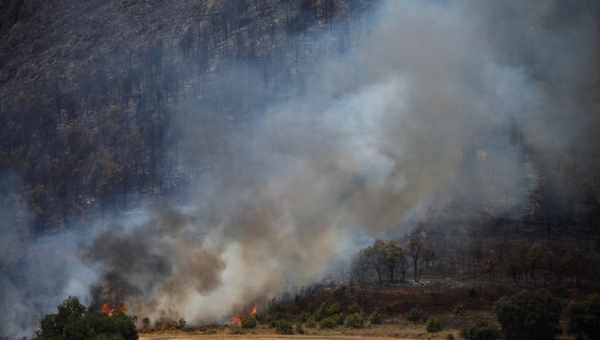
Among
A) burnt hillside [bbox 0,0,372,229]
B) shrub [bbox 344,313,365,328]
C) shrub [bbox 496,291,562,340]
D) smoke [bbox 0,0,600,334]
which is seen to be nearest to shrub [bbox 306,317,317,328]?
shrub [bbox 344,313,365,328]

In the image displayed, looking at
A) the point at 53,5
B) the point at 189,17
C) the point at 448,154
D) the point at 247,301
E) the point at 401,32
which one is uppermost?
the point at 53,5

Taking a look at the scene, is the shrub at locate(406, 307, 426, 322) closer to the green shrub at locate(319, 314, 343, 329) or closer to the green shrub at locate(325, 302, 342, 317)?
the green shrub at locate(319, 314, 343, 329)

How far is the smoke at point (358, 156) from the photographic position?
72.4 meters

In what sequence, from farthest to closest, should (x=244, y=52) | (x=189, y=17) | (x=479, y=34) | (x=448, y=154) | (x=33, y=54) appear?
(x=33, y=54), (x=189, y=17), (x=244, y=52), (x=479, y=34), (x=448, y=154)

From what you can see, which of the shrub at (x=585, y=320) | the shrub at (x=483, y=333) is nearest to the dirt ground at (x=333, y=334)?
the shrub at (x=483, y=333)

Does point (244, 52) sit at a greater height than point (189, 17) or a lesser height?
lesser

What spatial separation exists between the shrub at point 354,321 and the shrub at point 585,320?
18876 mm

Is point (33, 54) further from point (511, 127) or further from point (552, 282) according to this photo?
point (552, 282)

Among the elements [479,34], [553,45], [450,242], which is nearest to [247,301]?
[450,242]

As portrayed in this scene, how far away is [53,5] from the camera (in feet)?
423

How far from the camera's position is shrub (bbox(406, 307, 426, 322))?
66062mm

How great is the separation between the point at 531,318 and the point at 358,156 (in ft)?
84.2

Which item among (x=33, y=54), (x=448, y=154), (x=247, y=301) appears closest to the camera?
(x=247, y=301)

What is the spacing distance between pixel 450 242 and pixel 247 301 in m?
23.8
